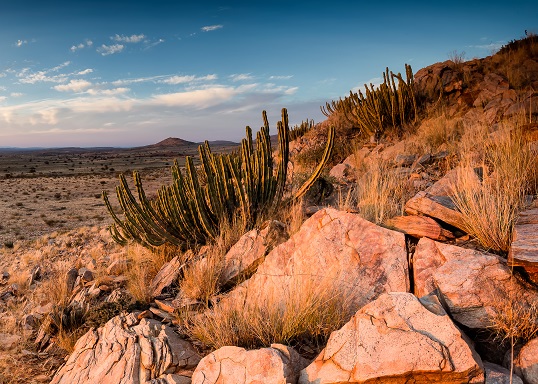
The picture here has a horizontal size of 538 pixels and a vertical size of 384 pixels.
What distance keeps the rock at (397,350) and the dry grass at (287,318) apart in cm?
49

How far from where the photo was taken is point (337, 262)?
4.51m

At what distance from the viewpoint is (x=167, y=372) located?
385cm

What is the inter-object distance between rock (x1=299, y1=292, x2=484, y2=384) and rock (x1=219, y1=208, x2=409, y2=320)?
0.81m

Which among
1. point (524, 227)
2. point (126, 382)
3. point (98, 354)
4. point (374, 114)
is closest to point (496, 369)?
point (524, 227)

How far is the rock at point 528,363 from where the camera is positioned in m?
2.81

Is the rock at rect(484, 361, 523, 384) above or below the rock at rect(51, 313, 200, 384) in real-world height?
above

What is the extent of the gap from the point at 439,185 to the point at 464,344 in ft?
10.7

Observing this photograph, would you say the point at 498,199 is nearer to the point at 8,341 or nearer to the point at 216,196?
the point at 216,196

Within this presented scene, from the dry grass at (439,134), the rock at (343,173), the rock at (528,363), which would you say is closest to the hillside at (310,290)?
the rock at (528,363)

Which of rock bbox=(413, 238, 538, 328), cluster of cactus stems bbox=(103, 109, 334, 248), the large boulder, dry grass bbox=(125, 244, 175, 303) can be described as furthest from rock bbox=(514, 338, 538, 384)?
dry grass bbox=(125, 244, 175, 303)

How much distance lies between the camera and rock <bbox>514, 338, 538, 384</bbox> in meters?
2.81

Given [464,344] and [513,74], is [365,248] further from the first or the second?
[513,74]

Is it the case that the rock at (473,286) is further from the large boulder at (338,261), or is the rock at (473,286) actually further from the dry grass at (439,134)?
the dry grass at (439,134)

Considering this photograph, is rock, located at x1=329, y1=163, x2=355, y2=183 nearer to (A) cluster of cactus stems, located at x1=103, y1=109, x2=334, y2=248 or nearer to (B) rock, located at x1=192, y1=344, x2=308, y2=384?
(A) cluster of cactus stems, located at x1=103, y1=109, x2=334, y2=248
